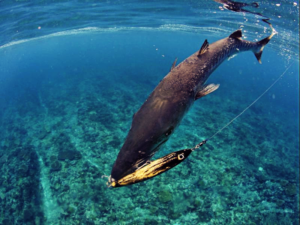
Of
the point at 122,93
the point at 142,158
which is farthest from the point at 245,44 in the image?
the point at 122,93

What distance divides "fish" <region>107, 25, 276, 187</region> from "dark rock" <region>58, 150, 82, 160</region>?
9.24 meters

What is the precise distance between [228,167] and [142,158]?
939 cm

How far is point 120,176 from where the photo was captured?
2.10m

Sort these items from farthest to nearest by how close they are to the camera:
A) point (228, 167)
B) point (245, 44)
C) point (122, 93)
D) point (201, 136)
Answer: point (122, 93), point (201, 136), point (228, 167), point (245, 44)

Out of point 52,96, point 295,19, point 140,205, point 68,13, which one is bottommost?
point 52,96

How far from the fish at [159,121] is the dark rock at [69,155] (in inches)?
364

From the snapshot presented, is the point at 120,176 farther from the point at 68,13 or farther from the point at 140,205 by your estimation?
the point at 68,13

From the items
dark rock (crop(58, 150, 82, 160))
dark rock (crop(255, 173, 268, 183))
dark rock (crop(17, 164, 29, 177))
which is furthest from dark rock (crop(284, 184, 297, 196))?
dark rock (crop(17, 164, 29, 177))

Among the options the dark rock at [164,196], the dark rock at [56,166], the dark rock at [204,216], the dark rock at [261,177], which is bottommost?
the dark rock at [261,177]

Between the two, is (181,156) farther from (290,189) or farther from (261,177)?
(290,189)

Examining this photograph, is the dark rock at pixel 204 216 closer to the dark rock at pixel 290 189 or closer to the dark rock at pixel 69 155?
the dark rock at pixel 290 189

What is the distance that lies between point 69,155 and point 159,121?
9863 mm

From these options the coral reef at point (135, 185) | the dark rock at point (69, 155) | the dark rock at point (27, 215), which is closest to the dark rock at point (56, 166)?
the coral reef at point (135, 185)

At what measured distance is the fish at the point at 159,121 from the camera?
2002mm
